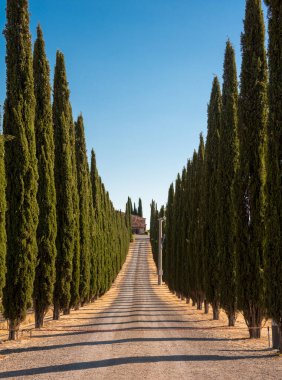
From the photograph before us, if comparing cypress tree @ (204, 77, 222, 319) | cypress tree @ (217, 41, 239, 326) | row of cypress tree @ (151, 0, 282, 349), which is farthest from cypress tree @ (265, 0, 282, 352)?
cypress tree @ (204, 77, 222, 319)

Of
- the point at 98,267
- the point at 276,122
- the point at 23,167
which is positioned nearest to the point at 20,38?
the point at 23,167

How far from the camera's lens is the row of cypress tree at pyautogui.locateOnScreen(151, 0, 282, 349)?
12.2 meters

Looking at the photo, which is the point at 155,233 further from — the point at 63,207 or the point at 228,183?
the point at 228,183

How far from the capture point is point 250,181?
15461mm

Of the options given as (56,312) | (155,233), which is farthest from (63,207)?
(155,233)

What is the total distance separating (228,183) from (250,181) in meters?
4.54

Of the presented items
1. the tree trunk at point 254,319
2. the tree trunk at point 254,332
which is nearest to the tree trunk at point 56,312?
the tree trunk at point 254,319

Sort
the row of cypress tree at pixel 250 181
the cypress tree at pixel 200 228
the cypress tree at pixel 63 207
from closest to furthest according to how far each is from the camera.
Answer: the row of cypress tree at pixel 250 181 < the cypress tree at pixel 63 207 < the cypress tree at pixel 200 228

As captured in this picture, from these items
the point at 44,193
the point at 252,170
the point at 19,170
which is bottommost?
the point at 44,193

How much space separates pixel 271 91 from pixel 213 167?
11726 millimetres

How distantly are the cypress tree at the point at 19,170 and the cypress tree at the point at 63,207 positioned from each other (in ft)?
21.5

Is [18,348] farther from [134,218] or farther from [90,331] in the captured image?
[134,218]

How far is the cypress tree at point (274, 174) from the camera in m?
11.9

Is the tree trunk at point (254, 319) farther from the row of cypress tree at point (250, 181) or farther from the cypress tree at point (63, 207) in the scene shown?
the cypress tree at point (63, 207)
